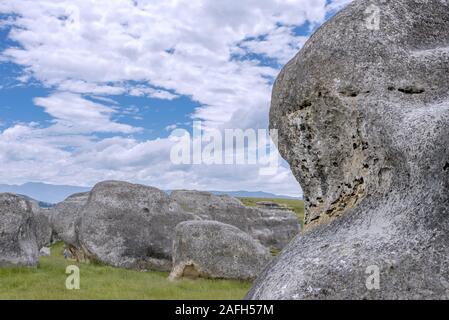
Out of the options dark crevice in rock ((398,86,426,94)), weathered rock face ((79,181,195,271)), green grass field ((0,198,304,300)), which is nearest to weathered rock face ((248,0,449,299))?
dark crevice in rock ((398,86,426,94))

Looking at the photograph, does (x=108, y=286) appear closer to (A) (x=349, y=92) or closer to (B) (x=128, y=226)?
(B) (x=128, y=226)

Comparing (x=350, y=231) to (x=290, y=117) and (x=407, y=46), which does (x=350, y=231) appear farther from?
(x=407, y=46)

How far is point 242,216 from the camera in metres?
35.0

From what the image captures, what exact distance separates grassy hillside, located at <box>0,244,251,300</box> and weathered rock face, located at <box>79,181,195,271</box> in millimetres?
3283

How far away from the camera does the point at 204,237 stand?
67.9 ft

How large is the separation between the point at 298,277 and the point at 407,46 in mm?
3839

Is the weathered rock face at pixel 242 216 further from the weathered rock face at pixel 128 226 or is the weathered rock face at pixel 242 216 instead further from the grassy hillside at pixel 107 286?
the grassy hillside at pixel 107 286

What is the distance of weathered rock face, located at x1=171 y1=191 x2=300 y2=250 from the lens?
33.7 meters

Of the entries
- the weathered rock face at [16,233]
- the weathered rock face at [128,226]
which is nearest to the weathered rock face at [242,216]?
the weathered rock face at [128,226]

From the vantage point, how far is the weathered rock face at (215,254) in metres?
20.3

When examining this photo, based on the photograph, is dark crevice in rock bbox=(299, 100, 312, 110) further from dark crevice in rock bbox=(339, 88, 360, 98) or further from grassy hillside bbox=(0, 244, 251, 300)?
grassy hillside bbox=(0, 244, 251, 300)

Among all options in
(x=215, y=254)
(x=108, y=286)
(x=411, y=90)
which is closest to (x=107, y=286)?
(x=108, y=286)
